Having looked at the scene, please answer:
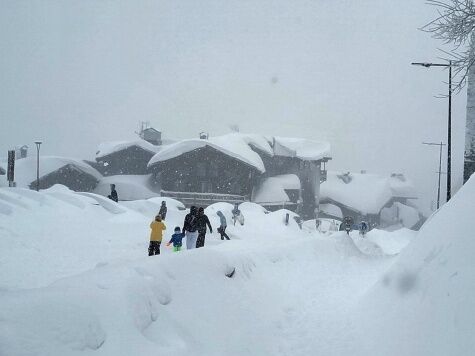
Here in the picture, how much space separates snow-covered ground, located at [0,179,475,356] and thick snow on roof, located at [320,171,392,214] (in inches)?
1921

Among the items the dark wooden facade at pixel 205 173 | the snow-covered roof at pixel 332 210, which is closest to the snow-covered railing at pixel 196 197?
the dark wooden facade at pixel 205 173

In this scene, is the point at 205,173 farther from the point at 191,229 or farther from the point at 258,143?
the point at 191,229

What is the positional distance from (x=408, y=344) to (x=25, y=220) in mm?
14395

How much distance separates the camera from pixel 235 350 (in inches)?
230

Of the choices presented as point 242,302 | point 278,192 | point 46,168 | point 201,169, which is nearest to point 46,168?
point 46,168

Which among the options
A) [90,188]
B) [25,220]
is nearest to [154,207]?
[25,220]

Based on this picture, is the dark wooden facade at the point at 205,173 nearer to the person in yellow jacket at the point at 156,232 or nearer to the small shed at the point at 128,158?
the small shed at the point at 128,158

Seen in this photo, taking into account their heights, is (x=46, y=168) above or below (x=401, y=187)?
above

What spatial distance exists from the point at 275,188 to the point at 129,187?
53.3ft

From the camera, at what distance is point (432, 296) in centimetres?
521

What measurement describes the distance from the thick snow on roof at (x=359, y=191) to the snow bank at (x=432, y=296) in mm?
53868

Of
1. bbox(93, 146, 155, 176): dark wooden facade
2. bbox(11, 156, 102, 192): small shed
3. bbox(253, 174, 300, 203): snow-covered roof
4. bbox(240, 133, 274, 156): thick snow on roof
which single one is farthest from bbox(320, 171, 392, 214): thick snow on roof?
bbox(11, 156, 102, 192): small shed

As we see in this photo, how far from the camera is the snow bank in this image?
4.44m

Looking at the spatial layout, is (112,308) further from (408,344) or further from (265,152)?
(265,152)
